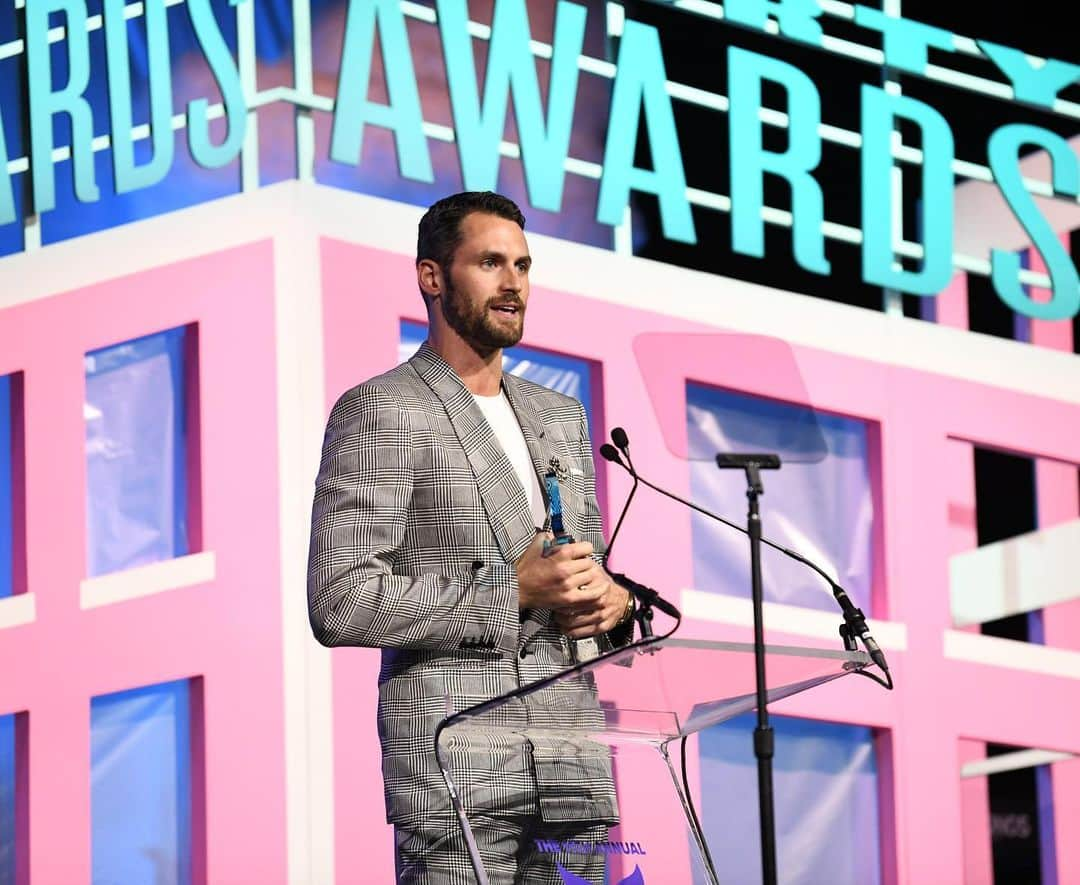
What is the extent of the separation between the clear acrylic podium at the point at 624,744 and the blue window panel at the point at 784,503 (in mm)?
2291

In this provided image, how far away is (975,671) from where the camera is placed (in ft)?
14.6

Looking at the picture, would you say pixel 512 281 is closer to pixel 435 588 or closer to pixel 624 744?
pixel 435 588

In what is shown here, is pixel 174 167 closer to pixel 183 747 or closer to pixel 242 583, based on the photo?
pixel 242 583

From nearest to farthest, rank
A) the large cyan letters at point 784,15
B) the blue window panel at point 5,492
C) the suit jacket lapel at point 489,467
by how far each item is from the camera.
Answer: the suit jacket lapel at point 489,467
the blue window panel at point 5,492
the large cyan letters at point 784,15

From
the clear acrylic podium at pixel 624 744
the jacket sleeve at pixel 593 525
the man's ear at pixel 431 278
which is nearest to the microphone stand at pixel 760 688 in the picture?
the clear acrylic podium at pixel 624 744

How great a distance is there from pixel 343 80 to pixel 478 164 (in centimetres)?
38

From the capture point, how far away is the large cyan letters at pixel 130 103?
150 inches

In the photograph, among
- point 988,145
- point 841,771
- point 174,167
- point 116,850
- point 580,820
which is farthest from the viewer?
point 988,145

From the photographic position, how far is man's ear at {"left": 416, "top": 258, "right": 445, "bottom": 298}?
2.33 meters

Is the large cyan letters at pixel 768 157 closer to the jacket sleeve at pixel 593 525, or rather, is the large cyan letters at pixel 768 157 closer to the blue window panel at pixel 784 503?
the blue window panel at pixel 784 503

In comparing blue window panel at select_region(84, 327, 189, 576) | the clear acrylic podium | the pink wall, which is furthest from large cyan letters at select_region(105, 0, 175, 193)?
the clear acrylic podium

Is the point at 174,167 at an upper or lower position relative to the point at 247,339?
upper

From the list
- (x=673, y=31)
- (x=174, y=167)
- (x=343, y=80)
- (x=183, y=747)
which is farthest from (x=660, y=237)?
(x=183, y=747)

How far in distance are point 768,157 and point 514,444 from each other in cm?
237
